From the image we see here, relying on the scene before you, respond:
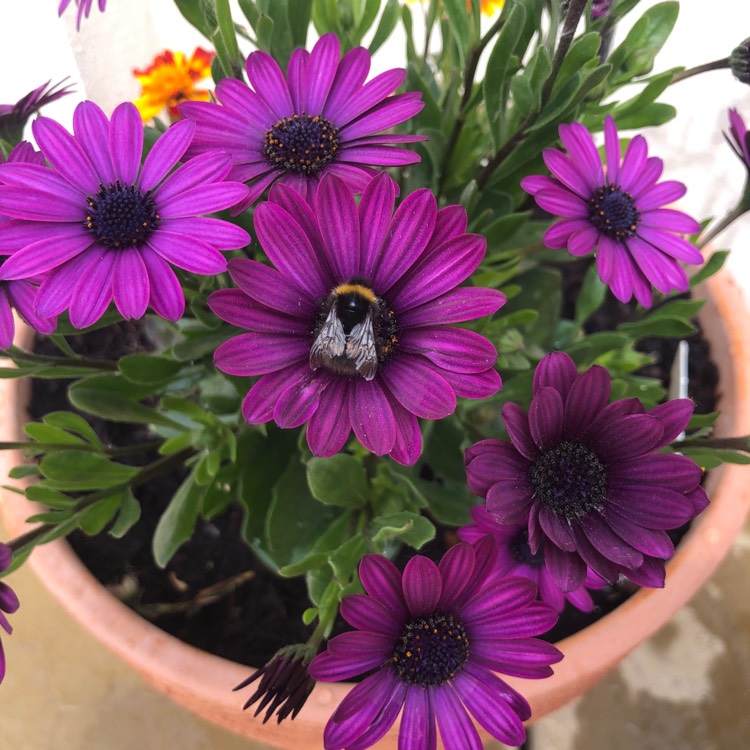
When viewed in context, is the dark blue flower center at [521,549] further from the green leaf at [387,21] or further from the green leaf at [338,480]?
the green leaf at [387,21]

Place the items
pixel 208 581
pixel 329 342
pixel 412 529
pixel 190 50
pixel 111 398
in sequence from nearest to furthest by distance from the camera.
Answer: pixel 329 342 < pixel 412 529 < pixel 111 398 < pixel 208 581 < pixel 190 50

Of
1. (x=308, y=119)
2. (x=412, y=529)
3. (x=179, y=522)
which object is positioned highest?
(x=308, y=119)

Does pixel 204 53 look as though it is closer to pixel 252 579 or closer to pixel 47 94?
pixel 47 94

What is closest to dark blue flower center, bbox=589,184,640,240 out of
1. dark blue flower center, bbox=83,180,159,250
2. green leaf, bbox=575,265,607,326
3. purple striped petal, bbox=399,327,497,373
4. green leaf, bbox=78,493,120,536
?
green leaf, bbox=575,265,607,326

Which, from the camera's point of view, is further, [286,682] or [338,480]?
[338,480]

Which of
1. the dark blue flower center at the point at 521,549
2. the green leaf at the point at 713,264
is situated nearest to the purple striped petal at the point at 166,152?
the dark blue flower center at the point at 521,549

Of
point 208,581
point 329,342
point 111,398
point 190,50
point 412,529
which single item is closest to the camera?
point 329,342

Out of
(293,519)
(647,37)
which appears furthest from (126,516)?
(647,37)

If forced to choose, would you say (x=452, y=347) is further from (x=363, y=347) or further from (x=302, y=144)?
(x=302, y=144)
